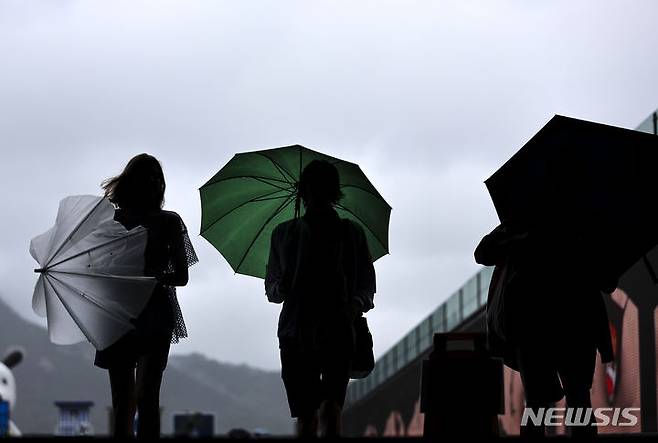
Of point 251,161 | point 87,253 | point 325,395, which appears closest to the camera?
point 325,395

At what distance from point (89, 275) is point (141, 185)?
25.7 inches

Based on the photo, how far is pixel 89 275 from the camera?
6680 mm

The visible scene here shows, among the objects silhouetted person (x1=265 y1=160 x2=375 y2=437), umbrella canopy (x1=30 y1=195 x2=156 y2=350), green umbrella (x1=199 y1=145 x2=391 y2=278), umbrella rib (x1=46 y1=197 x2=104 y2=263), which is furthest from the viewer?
green umbrella (x1=199 y1=145 x2=391 y2=278)

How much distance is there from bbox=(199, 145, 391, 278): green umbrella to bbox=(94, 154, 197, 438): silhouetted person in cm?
148

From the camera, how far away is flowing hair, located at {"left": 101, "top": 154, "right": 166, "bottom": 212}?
254 inches

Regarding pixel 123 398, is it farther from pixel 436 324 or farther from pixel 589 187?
pixel 436 324

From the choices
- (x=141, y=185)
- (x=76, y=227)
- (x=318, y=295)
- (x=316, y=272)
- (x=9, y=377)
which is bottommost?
(x=318, y=295)

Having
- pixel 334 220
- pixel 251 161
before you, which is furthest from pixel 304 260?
pixel 251 161

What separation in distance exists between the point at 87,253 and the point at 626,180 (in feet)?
10.6

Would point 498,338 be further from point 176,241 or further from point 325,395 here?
point 176,241

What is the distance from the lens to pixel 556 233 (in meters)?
6.35

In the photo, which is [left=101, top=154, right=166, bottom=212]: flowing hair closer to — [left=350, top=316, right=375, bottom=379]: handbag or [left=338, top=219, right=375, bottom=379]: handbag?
[left=338, top=219, right=375, bottom=379]: handbag

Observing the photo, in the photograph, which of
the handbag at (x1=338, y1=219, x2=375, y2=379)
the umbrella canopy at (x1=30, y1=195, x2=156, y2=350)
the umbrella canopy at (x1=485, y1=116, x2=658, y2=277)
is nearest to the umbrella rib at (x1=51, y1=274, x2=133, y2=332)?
the umbrella canopy at (x1=30, y1=195, x2=156, y2=350)

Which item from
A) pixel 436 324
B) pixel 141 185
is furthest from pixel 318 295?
pixel 436 324
